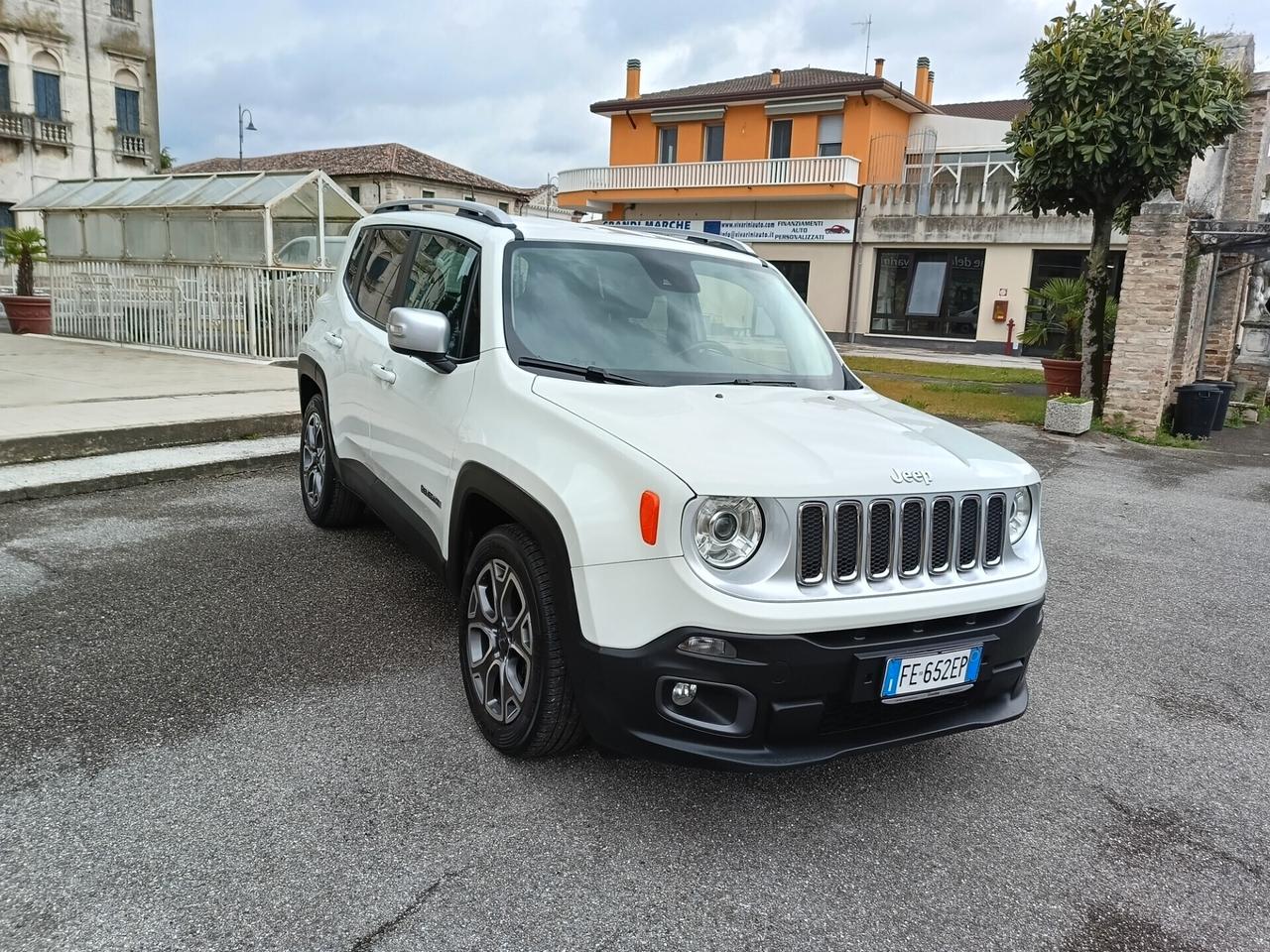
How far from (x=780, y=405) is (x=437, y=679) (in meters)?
1.79

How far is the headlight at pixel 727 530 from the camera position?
2566mm

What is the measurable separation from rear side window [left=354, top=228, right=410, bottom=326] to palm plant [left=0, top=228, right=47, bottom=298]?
14.8 m

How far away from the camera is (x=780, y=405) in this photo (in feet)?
10.8

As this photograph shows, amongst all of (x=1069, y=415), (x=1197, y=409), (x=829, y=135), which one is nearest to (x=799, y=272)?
(x=829, y=135)

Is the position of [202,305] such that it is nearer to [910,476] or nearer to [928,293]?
[910,476]

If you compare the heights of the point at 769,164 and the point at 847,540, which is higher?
the point at 769,164

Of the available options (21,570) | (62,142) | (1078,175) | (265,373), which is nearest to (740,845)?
(21,570)

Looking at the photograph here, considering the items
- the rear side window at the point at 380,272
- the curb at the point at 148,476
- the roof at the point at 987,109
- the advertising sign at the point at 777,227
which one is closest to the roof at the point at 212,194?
the curb at the point at 148,476

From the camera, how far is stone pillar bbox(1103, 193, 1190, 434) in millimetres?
11305

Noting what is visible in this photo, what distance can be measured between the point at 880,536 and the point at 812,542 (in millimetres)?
244

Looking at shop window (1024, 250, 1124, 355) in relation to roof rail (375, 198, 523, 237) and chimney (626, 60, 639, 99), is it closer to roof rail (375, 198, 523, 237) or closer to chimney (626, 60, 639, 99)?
chimney (626, 60, 639, 99)

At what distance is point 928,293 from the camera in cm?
2822

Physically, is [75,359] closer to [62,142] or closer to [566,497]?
[566,497]

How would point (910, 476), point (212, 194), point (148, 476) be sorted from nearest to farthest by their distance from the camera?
point (910, 476) < point (148, 476) < point (212, 194)
